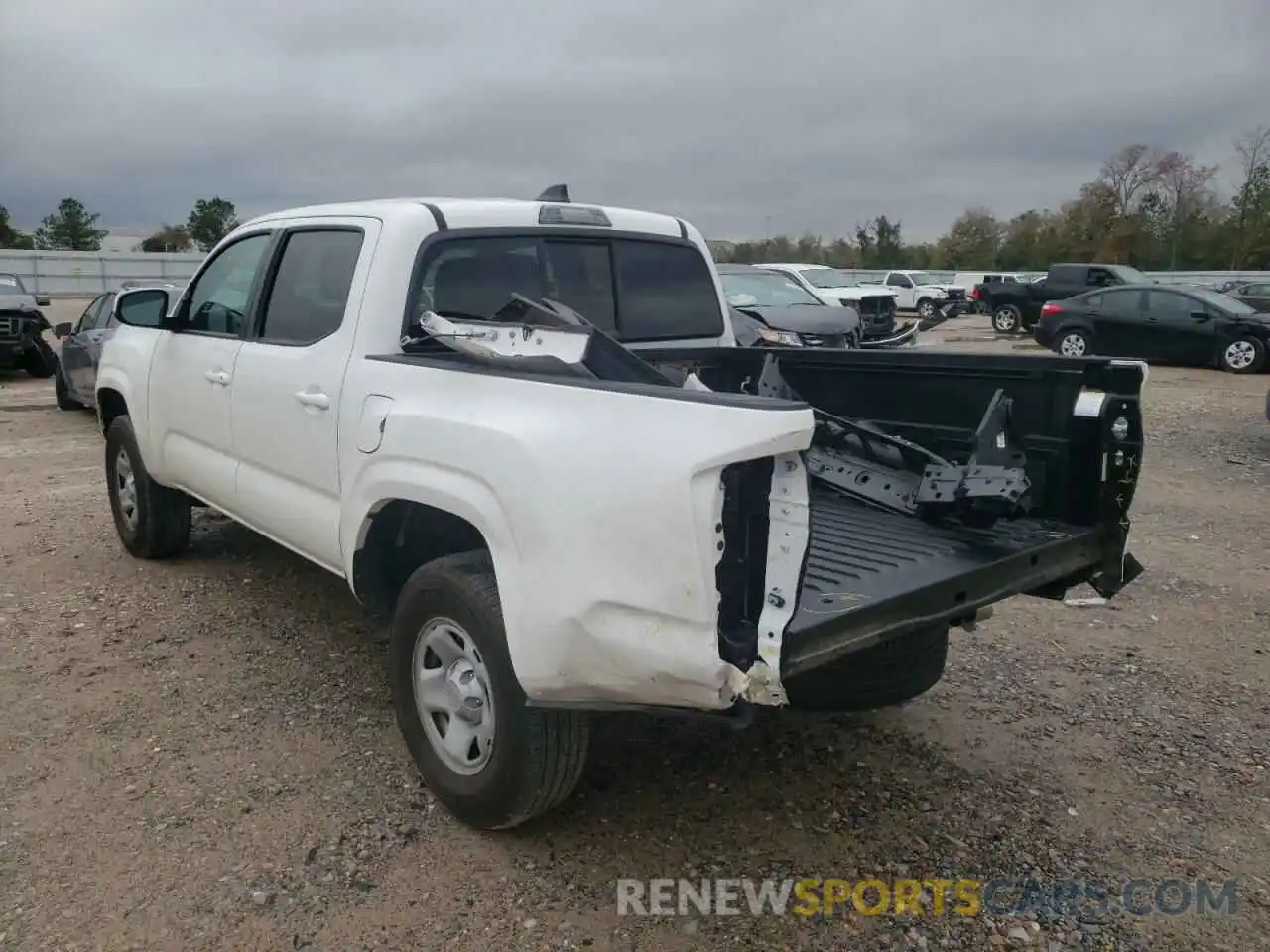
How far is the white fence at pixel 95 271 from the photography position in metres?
38.8

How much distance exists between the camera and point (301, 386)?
Result: 151 inches

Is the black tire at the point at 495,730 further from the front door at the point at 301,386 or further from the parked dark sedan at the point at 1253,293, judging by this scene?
the parked dark sedan at the point at 1253,293

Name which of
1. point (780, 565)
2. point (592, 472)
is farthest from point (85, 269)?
point (780, 565)

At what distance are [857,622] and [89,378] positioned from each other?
1103 cm

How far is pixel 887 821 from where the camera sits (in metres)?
3.30

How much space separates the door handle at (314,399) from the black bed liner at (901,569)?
5.79 feet

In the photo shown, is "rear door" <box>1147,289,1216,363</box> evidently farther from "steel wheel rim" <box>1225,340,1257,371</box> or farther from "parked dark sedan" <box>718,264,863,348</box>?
"parked dark sedan" <box>718,264,863,348</box>

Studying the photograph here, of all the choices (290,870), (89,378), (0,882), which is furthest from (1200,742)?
(89,378)

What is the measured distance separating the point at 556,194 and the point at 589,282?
476mm

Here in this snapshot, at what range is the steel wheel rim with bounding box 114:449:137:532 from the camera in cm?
585

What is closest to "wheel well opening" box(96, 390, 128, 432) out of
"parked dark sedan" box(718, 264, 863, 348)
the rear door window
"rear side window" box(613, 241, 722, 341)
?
"rear side window" box(613, 241, 722, 341)

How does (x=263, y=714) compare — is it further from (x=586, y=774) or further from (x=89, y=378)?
(x=89, y=378)

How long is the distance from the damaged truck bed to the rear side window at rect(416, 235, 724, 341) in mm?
208

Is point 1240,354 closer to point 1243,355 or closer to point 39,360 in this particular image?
point 1243,355
